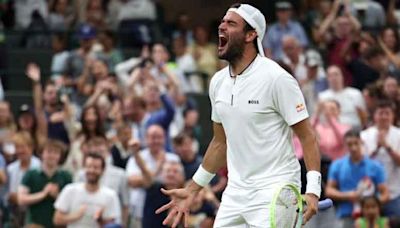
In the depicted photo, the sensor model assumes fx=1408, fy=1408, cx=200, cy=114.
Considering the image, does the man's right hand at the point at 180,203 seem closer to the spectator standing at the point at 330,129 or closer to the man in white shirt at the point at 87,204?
the man in white shirt at the point at 87,204

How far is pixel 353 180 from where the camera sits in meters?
14.6

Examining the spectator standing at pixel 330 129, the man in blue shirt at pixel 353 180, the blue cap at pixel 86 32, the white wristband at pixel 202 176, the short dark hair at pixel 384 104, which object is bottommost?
the man in blue shirt at pixel 353 180

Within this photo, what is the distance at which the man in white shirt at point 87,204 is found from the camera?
46.4 ft

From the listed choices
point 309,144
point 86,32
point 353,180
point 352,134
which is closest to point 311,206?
point 309,144

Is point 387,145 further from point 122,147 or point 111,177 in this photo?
point 122,147

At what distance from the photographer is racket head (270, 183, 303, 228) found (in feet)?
28.8

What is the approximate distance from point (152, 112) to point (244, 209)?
757 centimetres

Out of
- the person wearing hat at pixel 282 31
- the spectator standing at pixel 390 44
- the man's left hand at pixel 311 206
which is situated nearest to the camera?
the man's left hand at pixel 311 206

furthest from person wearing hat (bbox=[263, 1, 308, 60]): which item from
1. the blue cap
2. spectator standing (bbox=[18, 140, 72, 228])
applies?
spectator standing (bbox=[18, 140, 72, 228])

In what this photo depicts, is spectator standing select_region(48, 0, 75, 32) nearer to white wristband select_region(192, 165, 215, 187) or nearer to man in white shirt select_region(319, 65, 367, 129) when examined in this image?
man in white shirt select_region(319, 65, 367, 129)

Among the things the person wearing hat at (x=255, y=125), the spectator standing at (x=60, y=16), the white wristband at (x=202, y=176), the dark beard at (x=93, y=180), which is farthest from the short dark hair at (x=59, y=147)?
the spectator standing at (x=60, y=16)

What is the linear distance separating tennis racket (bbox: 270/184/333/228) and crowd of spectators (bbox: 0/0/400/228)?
10.5 feet

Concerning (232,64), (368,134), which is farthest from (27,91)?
(232,64)

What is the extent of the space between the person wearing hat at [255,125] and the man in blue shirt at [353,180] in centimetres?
551
